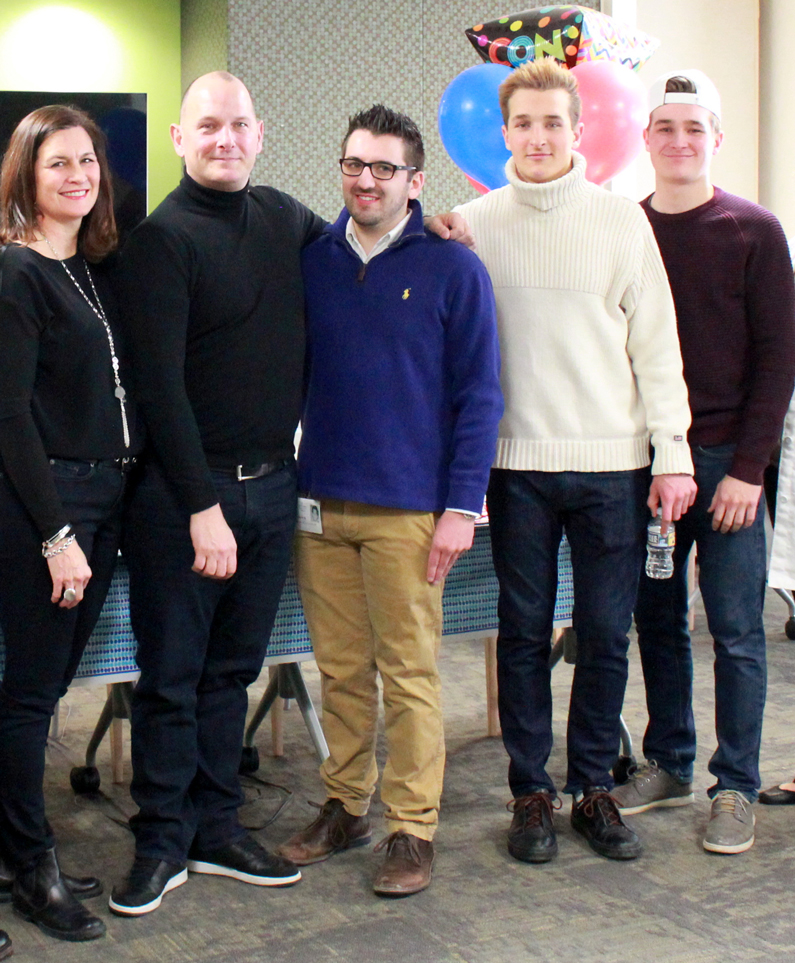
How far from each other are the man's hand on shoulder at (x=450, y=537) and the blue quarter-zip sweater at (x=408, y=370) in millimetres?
30

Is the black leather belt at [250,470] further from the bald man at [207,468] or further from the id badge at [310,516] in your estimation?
the id badge at [310,516]

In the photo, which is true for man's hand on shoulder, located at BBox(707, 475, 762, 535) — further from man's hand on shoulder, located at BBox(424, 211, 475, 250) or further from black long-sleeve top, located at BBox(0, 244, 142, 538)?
black long-sleeve top, located at BBox(0, 244, 142, 538)

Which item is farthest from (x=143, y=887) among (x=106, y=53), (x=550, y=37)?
(x=106, y=53)

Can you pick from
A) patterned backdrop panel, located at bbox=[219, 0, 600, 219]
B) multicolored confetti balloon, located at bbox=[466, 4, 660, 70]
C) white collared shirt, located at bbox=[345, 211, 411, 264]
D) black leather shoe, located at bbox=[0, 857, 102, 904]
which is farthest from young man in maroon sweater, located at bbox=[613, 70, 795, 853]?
patterned backdrop panel, located at bbox=[219, 0, 600, 219]

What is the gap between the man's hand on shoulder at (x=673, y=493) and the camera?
2293mm

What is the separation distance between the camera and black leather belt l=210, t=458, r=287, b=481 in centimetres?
211

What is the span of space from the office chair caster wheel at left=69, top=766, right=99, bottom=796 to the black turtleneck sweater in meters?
1.05

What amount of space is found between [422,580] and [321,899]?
626mm

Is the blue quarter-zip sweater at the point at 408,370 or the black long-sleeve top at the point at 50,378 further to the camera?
the blue quarter-zip sweater at the point at 408,370

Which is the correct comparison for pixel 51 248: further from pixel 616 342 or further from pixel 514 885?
pixel 514 885

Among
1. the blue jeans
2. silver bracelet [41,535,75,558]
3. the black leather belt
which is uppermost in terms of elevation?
the black leather belt

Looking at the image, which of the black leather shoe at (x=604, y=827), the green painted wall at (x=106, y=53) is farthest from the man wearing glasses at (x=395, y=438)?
the green painted wall at (x=106, y=53)

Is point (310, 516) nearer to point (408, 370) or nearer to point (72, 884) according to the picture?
point (408, 370)

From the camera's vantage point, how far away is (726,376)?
2387mm
